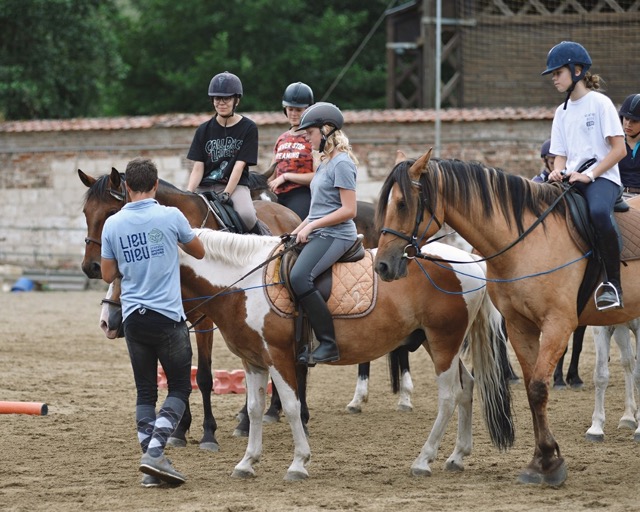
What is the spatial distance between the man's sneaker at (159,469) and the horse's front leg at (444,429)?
1520 millimetres

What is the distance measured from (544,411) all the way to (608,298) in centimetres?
80

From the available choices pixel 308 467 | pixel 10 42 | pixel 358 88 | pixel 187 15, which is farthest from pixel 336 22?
pixel 308 467

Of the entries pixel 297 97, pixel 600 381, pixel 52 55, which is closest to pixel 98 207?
pixel 297 97

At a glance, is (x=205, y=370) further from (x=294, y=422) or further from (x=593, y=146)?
(x=593, y=146)

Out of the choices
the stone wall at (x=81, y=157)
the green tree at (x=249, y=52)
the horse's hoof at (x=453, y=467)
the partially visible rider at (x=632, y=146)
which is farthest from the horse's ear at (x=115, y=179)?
the green tree at (x=249, y=52)

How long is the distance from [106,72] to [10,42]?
8.77ft

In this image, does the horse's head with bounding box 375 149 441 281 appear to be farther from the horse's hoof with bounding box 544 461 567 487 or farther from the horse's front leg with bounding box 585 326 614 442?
the horse's front leg with bounding box 585 326 614 442

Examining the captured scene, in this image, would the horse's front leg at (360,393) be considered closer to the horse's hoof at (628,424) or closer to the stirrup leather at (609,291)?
→ the horse's hoof at (628,424)

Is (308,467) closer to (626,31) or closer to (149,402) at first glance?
(149,402)

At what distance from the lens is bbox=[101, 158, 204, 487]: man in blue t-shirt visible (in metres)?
5.84

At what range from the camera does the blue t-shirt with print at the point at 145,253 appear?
584cm

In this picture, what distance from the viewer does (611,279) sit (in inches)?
242

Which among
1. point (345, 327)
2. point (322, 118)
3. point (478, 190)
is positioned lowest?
point (345, 327)

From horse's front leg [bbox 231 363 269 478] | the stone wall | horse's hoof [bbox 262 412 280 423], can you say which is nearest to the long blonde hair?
horse's front leg [bbox 231 363 269 478]
